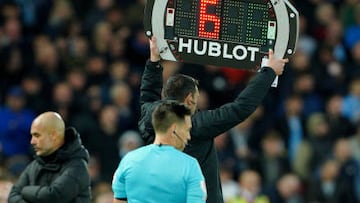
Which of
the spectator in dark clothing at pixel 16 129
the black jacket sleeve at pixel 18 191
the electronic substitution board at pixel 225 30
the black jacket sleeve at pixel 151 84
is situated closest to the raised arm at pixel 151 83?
the black jacket sleeve at pixel 151 84

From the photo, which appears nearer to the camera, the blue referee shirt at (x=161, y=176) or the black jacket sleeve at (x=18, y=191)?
the blue referee shirt at (x=161, y=176)

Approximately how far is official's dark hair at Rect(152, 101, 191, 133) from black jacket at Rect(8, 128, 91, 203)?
71.1 inches

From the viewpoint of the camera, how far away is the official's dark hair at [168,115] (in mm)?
7516

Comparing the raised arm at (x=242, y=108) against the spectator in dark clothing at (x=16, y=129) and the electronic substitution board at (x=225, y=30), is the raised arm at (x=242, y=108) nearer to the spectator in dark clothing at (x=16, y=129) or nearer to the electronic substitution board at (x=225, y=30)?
the electronic substitution board at (x=225, y=30)

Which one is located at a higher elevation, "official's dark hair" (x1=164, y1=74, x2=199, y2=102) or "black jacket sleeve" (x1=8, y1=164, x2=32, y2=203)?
"official's dark hair" (x1=164, y1=74, x2=199, y2=102)

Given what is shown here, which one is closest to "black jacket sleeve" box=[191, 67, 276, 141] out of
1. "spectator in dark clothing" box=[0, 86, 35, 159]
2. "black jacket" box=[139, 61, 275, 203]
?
"black jacket" box=[139, 61, 275, 203]

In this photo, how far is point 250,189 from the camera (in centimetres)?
1420

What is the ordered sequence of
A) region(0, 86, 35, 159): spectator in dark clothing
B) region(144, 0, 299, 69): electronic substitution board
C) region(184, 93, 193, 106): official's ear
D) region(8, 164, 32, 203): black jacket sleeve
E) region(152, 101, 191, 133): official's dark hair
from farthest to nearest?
1. region(0, 86, 35, 159): spectator in dark clothing
2. region(8, 164, 32, 203): black jacket sleeve
3. region(144, 0, 299, 69): electronic substitution board
4. region(184, 93, 193, 106): official's ear
5. region(152, 101, 191, 133): official's dark hair

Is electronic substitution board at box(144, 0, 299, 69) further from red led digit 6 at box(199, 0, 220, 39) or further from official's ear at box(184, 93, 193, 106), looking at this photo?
official's ear at box(184, 93, 193, 106)

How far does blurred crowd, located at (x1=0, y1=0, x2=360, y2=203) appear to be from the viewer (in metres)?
14.7

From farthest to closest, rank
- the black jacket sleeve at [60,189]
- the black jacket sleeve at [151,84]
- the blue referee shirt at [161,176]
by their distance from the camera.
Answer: the black jacket sleeve at [60,189] < the black jacket sleeve at [151,84] < the blue referee shirt at [161,176]

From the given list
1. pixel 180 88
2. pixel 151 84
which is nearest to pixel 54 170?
pixel 151 84

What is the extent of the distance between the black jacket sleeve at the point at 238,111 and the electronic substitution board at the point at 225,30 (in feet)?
0.47

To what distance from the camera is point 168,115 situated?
7.52 metres
